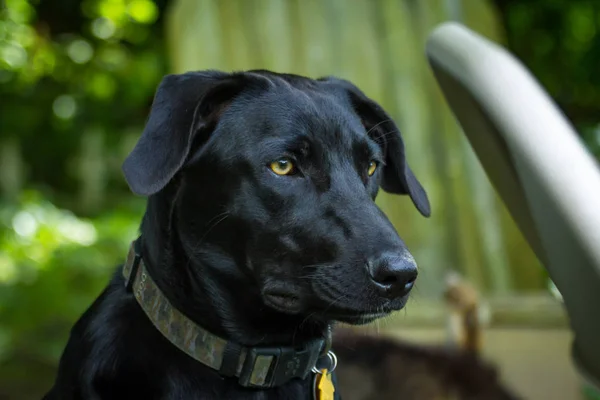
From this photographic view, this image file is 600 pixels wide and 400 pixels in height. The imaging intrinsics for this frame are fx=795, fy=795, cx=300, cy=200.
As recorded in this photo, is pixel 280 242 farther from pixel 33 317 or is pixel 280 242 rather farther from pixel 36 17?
pixel 36 17

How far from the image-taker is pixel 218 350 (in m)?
1.73

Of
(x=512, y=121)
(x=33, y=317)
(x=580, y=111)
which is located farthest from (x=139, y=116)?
(x=512, y=121)

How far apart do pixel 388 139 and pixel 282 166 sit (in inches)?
18.2

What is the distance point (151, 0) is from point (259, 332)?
4290 millimetres

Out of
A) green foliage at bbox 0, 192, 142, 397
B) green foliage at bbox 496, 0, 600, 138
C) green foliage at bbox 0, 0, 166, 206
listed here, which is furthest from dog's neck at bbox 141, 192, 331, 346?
green foliage at bbox 496, 0, 600, 138

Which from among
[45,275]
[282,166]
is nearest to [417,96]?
[45,275]

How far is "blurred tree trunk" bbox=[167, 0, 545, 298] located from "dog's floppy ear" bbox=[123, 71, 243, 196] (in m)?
2.79

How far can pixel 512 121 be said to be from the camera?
144cm

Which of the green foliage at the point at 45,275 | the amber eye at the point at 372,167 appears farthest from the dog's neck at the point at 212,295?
the green foliage at the point at 45,275

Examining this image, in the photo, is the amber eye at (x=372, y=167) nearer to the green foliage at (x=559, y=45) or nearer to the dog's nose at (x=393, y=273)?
the dog's nose at (x=393, y=273)

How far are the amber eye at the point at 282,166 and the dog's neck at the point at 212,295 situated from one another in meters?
0.25

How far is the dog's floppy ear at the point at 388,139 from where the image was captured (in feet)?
6.82

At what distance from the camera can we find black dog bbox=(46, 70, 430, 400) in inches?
66.2

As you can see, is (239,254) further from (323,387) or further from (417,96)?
(417,96)
